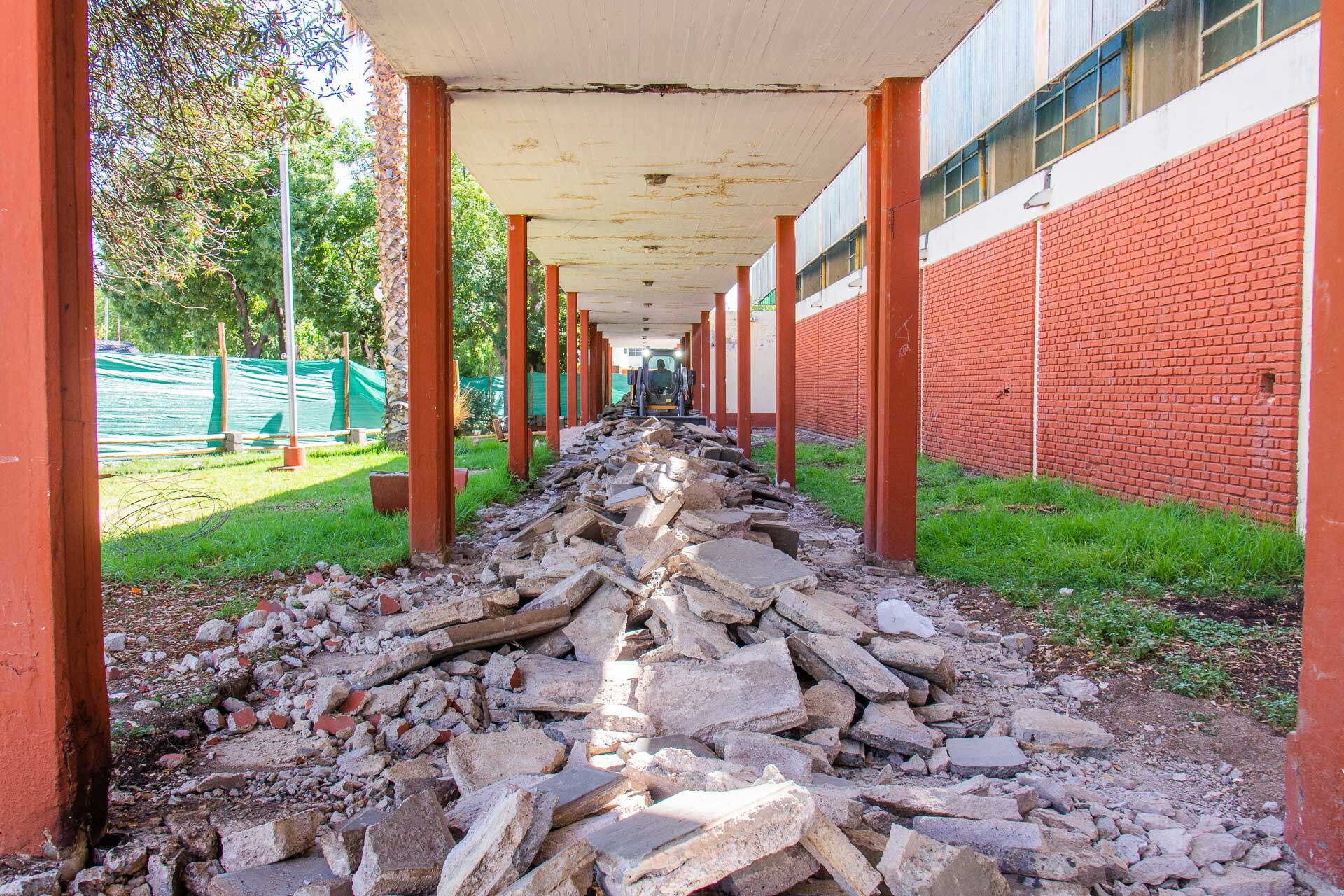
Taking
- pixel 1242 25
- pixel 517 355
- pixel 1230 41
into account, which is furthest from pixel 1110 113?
→ pixel 517 355

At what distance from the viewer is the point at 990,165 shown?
37.2ft

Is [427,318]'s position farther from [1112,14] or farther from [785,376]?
[1112,14]

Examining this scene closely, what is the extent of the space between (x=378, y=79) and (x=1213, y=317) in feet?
39.1

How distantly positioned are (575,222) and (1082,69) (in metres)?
6.82

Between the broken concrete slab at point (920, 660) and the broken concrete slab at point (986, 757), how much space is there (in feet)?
1.44

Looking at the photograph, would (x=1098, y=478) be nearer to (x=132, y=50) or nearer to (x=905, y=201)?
(x=905, y=201)

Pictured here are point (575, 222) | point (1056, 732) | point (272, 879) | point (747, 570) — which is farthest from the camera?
point (575, 222)

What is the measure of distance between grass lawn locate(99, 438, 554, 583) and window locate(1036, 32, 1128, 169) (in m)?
7.97

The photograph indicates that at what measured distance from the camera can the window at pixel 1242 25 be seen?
19.3 ft

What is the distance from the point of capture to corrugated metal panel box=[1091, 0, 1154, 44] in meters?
A: 7.85

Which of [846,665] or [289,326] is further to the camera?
[289,326]

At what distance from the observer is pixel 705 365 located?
25938 millimetres

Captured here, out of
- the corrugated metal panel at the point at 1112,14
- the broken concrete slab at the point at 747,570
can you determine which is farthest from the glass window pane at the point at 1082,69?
the broken concrete slab at the point at 747,570

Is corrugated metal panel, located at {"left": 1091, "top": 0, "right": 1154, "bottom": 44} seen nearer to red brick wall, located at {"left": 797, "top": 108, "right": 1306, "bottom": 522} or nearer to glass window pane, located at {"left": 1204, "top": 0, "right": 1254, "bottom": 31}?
glass window pane, located at {"left": 1204, "top": 0, "right": 1254, "bottom": 31}
